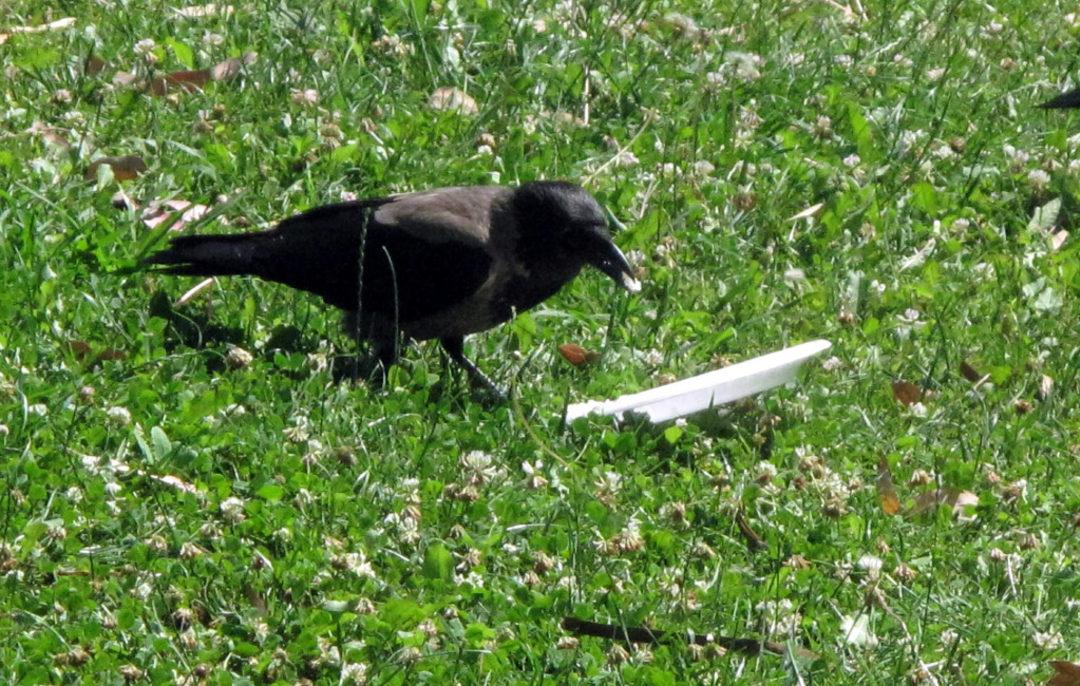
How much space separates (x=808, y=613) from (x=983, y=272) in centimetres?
278

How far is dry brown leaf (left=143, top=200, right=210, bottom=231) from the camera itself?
7064 millimetres

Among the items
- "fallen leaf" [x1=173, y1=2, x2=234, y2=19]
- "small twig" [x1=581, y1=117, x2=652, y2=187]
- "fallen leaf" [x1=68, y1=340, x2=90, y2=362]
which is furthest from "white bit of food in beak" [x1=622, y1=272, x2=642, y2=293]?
"fallen leaf" [x1=173, y1=2, x2=234, y2=19]

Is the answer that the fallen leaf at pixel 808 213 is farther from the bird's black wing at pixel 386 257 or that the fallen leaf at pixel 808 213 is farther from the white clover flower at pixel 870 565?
the white clover flower at pixel 870 565

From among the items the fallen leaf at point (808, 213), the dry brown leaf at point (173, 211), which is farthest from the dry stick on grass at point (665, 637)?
the fallen leaf at point (808, 213)

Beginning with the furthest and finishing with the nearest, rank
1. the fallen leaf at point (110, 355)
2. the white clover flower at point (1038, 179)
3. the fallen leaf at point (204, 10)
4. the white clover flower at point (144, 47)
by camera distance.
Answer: the fallen leaf at point (204, 10) → the white clover flower at point (1038, 179) → the white clover flower at point (144, 47) → the fallen leaf at point (110, 355)

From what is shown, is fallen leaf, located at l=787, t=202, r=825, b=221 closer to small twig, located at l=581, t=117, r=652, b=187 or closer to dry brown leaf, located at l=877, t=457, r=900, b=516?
small twig, located at l=581, t=117, r=652, b=187

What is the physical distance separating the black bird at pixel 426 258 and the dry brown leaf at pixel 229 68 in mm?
1485

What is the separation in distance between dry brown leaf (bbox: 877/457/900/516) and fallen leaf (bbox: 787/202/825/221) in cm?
180

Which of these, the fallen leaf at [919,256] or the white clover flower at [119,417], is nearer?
the white clover flower at [119,417]

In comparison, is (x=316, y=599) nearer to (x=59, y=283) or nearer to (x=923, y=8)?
(x=59, y=283)

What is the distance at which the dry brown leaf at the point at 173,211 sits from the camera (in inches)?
278

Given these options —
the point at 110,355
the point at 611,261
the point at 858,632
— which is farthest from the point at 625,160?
the point at 858,632

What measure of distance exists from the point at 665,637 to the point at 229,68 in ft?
12.6

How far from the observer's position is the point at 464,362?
6629 millimetres
